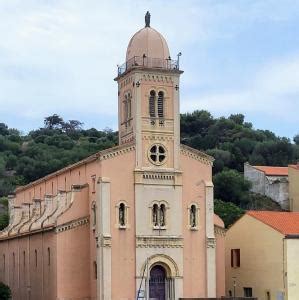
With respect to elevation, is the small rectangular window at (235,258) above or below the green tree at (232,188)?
below

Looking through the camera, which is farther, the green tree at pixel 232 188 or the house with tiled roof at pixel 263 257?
the green tree at pixel 232 188

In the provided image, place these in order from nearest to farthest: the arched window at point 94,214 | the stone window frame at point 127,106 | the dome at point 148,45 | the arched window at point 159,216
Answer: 1. the arched window at point 94,214
2. the arched window at point 159,216
3. the stone window frame at point 127,106
4. the dome at point 148,45

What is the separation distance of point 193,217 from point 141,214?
4653 mm

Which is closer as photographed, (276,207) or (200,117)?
(276,207)

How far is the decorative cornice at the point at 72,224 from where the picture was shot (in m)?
64.6

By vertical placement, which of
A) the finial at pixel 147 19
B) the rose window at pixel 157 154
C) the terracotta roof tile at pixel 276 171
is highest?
the finial at pixel 147 19

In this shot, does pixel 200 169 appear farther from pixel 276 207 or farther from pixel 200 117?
pixel 200 117

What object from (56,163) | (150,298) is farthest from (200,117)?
(150,298)

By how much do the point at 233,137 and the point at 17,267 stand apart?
102 m

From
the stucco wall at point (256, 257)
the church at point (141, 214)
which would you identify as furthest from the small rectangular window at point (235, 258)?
the church at point (141, 214)

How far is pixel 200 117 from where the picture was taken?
17988cm

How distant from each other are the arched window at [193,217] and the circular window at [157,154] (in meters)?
4.33

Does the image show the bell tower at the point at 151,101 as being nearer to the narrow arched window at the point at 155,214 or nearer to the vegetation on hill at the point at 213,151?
the narrow arched window at the point at 155,214

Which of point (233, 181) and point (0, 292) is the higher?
point (233, 181)
